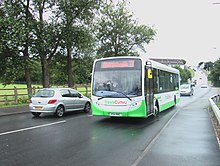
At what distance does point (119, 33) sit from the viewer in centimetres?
4119

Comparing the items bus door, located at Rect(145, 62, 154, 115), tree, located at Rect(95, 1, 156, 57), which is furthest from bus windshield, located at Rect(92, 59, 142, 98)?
tree, located at Rect(95, 1, 156, 57)

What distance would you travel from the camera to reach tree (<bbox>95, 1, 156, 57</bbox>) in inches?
1630

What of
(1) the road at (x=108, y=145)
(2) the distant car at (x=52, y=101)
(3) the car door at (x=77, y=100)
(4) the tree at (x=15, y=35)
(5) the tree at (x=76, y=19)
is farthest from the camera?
(5) the tree at (x=76, y=19)

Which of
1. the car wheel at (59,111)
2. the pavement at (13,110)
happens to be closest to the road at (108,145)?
the car wheel at (59,111)

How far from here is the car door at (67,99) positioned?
583 inches

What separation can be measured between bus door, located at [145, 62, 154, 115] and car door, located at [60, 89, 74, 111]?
16.3 feet

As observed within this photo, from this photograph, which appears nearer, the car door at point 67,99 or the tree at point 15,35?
the car door at point 67,99

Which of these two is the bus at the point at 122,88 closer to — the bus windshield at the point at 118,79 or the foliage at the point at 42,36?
the bus windshield at the point at 118,79

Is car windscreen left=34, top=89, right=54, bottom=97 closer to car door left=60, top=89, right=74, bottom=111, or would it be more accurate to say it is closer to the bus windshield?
car door left=60, top=89, right=74, bottom=111

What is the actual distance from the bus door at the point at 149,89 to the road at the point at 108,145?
151 centimetres

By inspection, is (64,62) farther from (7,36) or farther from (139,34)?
(139,34)

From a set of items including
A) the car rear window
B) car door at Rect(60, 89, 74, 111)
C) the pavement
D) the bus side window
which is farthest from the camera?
the pavement

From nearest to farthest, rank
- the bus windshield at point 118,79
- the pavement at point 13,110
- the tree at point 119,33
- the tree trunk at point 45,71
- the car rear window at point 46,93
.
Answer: the bus windshield at point 118,79 < the car rear window at point 46,93 < the pavement at point 13,110 < the tree trunk at point 45,71 < the tree at point 119,33

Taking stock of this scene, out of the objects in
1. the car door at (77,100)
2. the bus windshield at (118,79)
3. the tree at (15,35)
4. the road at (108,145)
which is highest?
the tree at (15,35)
